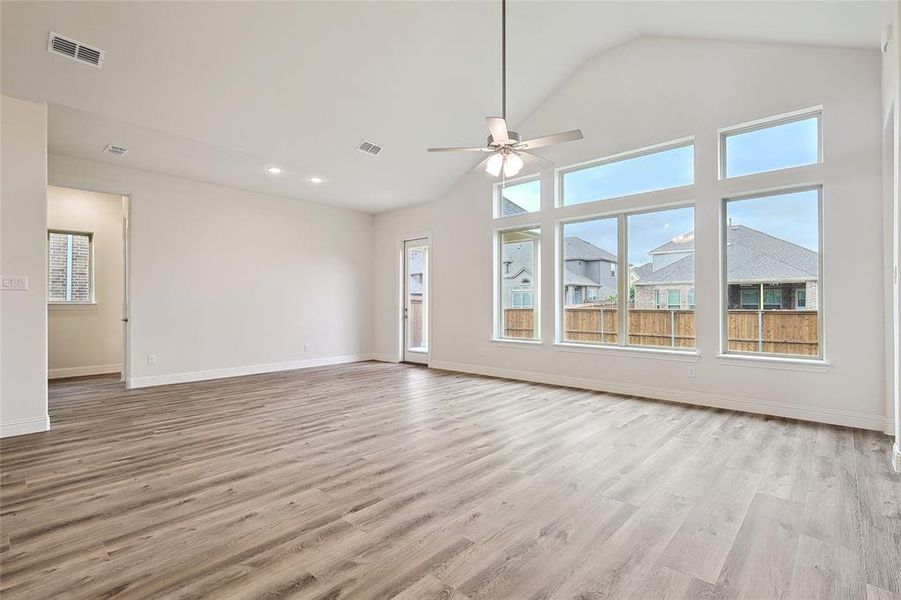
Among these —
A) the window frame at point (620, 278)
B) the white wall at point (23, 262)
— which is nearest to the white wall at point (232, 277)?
the white wall at point (23, 262)

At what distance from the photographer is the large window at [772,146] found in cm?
439

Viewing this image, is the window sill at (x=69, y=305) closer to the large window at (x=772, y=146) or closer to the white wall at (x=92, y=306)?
the white wall at (x=92, y=306)

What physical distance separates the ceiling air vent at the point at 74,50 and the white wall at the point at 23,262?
67cm

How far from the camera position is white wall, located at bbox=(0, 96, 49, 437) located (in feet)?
12.4

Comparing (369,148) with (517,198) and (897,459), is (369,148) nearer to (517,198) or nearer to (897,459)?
(517,198)

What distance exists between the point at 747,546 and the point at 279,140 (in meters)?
5.84

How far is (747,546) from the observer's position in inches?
80.7

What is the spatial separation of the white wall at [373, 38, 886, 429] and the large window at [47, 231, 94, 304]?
6.20 meters

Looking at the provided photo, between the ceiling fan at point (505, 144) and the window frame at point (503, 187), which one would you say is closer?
the ceiling fan at point (505, 144)

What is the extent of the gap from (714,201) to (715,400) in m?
2.23

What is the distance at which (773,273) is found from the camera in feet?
15.0

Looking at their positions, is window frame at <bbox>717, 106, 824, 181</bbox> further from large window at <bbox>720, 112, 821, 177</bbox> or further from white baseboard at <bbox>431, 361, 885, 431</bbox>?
white baseboard at <bbox>431, 361, 885, 431</bbox>

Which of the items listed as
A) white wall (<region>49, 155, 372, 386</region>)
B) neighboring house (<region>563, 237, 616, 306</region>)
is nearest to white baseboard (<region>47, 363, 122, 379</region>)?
white wall (<region>49, 155, 372, 386</region>)

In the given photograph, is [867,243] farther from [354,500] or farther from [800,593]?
[354,500]
